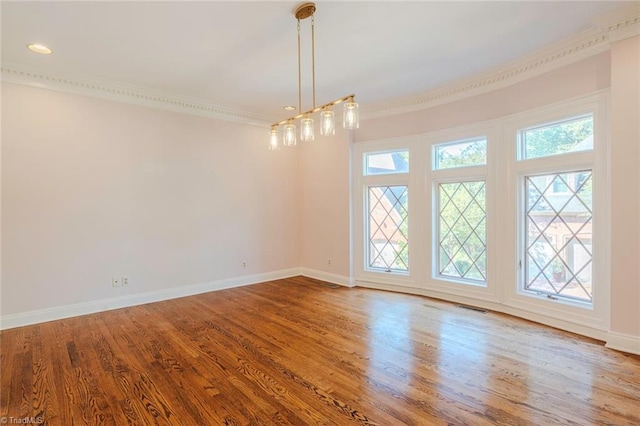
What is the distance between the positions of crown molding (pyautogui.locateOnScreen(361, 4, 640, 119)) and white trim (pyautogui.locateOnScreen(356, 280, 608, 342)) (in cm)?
262

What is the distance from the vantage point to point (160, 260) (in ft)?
14.5

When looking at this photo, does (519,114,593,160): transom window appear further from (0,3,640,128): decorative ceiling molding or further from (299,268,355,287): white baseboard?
(299,268,355,287): white baseboard

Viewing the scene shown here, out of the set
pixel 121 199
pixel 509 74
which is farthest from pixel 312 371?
pixel 509 74

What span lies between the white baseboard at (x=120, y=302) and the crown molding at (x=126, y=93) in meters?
2.55

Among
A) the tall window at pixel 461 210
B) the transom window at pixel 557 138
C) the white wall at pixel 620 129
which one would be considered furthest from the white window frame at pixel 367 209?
the white wall at pixel 620 129

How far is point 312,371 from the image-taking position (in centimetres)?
249

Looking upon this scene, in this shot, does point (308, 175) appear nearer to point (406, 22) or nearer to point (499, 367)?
point (406, 22)

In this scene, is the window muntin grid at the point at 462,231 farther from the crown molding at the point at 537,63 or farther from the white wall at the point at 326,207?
the white wall at the point at 326,207

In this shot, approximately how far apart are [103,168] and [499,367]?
474 centimetres

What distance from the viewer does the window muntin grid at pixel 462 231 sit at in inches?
161

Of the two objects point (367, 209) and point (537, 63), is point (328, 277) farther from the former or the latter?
point (537, 63)

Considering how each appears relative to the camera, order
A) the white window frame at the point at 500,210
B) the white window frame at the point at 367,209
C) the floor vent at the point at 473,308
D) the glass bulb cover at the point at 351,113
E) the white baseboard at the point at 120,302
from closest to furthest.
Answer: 1. the glass bulb cover at the point at 351,113
2. the white window frame at the point at 500,210
3. the white baseboard at the point at 120,302
4. the floor vent at the point at 473,308
5. the white window frame at the point at 367,209

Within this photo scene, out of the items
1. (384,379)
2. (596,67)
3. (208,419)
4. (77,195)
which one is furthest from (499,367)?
(77,195)

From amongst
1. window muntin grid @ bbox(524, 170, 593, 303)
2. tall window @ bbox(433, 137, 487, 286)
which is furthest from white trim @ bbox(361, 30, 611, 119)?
window muntin grid @ bbox(524, 170, 593, 303)
